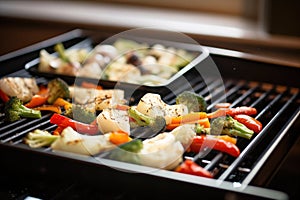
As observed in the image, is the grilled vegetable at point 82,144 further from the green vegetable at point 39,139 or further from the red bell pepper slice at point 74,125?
the red bell pepper slice at point 74,125

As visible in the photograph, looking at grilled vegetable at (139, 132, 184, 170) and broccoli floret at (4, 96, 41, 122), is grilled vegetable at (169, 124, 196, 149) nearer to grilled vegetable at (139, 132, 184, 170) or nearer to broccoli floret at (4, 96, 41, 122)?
grilled vegetable at (139, 132, 184, 170)

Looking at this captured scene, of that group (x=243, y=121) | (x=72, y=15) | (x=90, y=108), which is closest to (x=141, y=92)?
(x=90, y=108)

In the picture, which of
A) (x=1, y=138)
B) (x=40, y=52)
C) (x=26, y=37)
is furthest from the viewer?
(x=26, y=37)

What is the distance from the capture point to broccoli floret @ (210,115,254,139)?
214cm

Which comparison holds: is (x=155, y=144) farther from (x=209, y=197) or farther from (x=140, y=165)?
(x=209, y=197)

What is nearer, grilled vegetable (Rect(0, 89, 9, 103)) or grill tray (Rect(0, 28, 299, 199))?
grill tray (Rect(0, 28, 299, 199))

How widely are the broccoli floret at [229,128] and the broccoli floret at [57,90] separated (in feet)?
2.36

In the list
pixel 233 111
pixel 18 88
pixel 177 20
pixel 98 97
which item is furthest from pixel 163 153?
pixel 177 20

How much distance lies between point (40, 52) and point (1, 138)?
3.15 feet

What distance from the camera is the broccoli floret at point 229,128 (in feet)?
7.01

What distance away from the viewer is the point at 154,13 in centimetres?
476

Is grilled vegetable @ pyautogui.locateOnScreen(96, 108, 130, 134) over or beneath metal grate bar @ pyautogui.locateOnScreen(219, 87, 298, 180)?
over

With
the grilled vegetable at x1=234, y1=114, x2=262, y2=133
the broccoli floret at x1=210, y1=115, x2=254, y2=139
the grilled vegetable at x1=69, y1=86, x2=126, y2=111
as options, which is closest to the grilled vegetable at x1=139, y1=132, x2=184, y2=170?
the broccoli floret at x1=210, y1=115, x2=254, y2=139

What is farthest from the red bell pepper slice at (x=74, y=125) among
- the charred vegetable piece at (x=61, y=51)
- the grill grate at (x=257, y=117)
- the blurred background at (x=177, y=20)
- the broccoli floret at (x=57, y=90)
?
the blurred background at (x=177, y=20)
